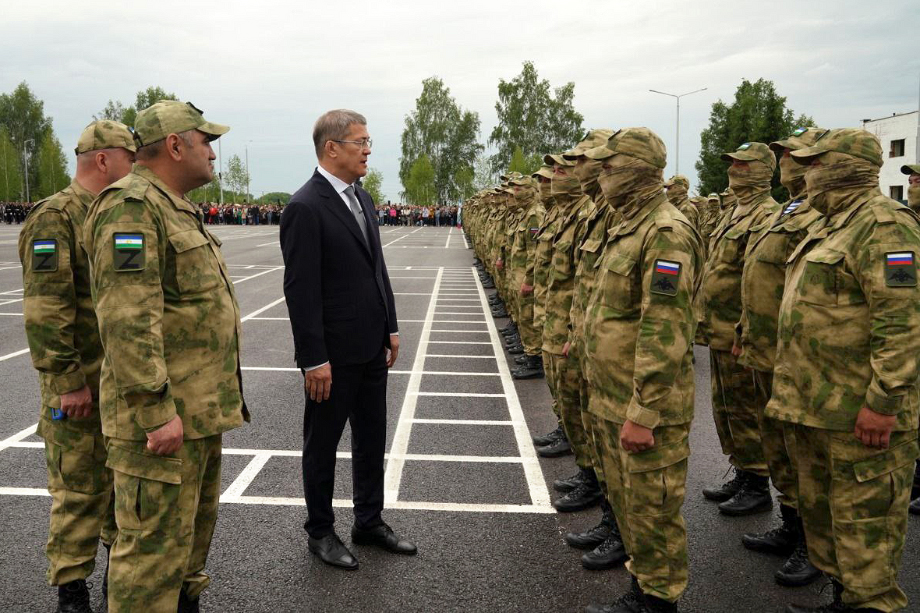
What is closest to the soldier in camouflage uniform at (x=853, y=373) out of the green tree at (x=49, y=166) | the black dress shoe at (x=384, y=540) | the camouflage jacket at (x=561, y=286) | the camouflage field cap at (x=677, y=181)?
the black dress shoe at (x=384, y=540)

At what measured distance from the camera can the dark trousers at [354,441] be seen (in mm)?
3736

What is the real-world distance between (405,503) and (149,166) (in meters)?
2.58

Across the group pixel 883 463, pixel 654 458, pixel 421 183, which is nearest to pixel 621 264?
pixel 654 458

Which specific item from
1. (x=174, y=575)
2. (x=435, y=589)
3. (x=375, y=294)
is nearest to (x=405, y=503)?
(x=435, y=589)

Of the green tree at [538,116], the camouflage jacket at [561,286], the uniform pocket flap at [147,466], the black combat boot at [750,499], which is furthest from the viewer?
the green tree at [538,116]

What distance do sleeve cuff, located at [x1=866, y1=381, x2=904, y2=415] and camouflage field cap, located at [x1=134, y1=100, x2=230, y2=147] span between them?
2862 millimetres

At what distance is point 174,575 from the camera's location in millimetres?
2693

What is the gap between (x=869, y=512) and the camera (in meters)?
3.04

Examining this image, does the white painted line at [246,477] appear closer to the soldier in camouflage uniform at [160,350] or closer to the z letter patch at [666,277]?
the soldier in camouflage uniform at [160,350]

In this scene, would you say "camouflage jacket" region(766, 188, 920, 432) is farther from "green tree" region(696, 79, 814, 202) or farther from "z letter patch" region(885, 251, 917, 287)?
"green tree" region(696, 79, 814, 202)

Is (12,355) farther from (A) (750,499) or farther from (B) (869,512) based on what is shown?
(B) (869,512)

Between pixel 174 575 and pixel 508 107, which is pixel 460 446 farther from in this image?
pixel 508 107

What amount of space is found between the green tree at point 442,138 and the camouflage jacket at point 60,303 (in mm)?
75525

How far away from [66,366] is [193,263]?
91 centimetres
